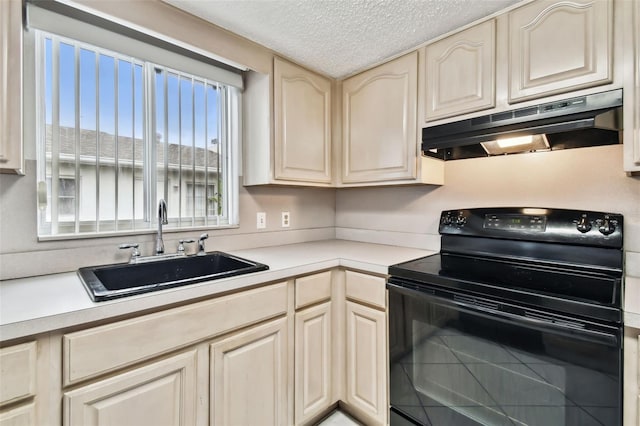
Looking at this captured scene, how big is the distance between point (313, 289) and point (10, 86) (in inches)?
54.7

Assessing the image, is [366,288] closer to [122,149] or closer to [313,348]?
[313,348]

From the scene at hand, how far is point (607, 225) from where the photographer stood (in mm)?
1279

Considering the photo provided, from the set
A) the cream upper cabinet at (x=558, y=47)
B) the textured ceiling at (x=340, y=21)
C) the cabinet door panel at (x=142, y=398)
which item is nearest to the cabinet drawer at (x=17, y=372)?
the cabinet door panel at (x=142, y=398)

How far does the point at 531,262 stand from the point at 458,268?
0.36 meters

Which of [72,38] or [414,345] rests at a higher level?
[72,38]

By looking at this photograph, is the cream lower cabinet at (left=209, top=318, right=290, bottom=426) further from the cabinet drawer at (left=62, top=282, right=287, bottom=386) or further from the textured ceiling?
the textured ceiling

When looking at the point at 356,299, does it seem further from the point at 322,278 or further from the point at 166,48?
the point at 166,48

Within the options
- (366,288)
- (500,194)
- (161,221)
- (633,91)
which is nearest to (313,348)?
(366,288)

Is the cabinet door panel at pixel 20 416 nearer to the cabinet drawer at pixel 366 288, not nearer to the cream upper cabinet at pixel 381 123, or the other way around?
the cabinet drawer at pixel 366 288

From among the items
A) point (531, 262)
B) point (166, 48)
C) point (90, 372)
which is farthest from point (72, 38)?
point (531, 262)

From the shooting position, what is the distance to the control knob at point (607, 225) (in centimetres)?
127

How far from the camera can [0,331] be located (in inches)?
30.1

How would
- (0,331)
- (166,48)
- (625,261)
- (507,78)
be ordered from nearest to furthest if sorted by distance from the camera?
(0,331) → (625,261) → (507,78) → (166,48)

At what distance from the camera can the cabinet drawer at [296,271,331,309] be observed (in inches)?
58.8
